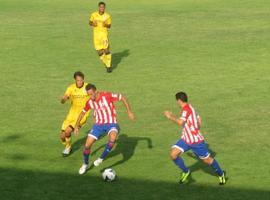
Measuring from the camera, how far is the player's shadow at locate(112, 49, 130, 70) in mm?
29672

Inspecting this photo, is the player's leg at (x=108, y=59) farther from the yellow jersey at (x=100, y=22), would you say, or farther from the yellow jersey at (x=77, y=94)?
the yellow jersey at (x=77, y=94)

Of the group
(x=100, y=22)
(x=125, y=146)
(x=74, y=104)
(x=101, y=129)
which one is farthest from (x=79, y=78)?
(x=100, y=22)

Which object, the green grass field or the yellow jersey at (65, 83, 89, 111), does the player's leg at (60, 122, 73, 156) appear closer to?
the green grass field

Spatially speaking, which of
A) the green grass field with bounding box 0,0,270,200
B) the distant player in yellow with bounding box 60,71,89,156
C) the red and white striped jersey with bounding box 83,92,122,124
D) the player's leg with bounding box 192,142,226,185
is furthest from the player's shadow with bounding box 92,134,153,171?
the player's leg with bounding box 192,142,226,185

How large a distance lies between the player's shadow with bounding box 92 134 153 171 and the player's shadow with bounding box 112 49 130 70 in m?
9.53

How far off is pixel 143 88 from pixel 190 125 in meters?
9.93

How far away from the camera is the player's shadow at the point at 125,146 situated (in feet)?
60.6

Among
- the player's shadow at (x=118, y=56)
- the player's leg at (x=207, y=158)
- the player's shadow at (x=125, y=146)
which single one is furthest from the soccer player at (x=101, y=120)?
the player's shadow at (x=118, y=56)

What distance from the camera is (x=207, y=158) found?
16016 mm

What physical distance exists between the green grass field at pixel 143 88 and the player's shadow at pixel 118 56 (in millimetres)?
47

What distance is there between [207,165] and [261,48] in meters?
14.7

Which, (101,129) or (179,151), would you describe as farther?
(101,129)

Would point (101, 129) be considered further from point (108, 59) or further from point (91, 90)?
point (108, 59)

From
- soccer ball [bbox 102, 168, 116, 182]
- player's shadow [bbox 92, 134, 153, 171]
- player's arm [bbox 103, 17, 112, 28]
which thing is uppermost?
player's arm [bbox 103, 17, 112, 28]
